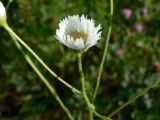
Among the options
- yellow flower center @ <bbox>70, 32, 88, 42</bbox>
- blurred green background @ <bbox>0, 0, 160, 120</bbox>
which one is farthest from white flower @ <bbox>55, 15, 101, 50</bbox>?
blurred green background @ <bbox>0, 0, 160, 120</bbox>

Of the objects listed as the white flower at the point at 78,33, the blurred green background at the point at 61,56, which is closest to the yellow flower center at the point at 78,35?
the white flower at the point at 78,33

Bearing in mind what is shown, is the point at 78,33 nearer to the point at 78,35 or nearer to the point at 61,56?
the point at 78,35

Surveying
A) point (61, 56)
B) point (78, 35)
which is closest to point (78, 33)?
point (78, 35)

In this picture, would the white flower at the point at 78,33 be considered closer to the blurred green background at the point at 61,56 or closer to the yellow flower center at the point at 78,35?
the yellow flower center at the point at 78,35

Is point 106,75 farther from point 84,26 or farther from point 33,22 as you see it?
point 84,26

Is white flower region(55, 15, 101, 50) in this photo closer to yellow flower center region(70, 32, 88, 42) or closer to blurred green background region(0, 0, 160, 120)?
yellow flower center region(70, 32, 88, 42)

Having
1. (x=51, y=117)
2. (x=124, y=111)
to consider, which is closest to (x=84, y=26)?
(x=124, y=111)
